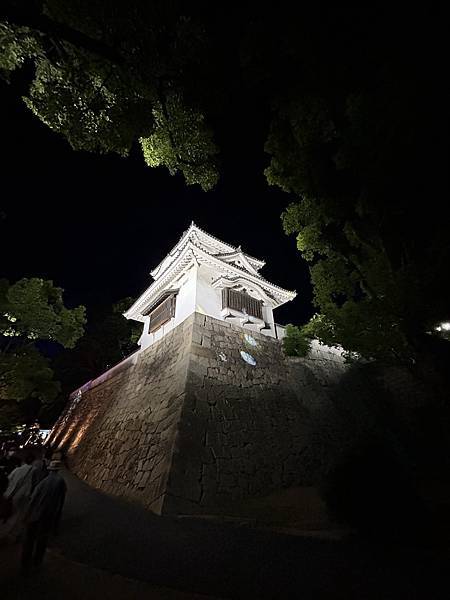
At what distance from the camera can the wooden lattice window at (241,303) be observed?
12.2m

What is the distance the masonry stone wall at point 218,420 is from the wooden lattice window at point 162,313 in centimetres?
146

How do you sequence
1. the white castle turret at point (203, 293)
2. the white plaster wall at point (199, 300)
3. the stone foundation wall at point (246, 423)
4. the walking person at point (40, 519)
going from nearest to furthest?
the walking person at point (40, 519) → the stone foundation wall at point (246, 423) → the white plaster wall at point (199, 300) → the white castle turret at point (203, 293)

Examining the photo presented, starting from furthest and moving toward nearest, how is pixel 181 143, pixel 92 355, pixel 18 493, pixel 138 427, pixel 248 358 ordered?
1. pixel 92 355
2. pixel 248 358
3. pixel 138 427
4. pixel 181 143
5. pixel 18 493

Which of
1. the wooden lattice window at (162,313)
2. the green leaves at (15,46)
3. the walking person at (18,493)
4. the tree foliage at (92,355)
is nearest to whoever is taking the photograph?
the walking person at (18,493)

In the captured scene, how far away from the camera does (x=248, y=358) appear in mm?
10688

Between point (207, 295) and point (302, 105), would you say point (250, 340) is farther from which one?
point (302, 105)

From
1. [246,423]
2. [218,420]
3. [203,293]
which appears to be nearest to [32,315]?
[203,293]

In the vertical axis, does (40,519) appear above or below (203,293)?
below

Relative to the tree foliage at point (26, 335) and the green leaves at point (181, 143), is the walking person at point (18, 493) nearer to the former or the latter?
the green leaves at point (181, 143)

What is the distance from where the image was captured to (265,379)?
34.1ft

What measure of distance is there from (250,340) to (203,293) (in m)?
2.91

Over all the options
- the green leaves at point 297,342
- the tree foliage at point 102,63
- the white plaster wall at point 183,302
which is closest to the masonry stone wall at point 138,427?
the white plaster wall at point 183,302

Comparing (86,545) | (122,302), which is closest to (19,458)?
(86,545)

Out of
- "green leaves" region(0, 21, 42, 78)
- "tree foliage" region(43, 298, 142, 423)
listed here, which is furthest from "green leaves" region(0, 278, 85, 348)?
"tree foliage" region(43, 298, 142, 423)
